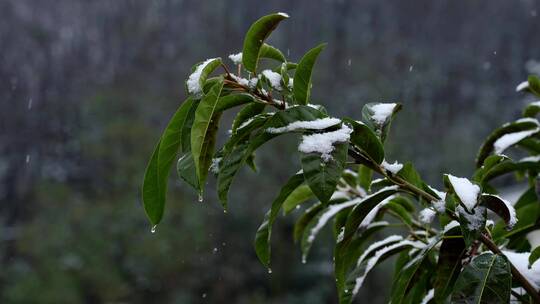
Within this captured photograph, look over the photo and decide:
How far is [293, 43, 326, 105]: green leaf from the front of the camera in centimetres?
45

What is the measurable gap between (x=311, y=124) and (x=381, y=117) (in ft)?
0.32

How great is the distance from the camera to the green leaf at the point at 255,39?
458mm

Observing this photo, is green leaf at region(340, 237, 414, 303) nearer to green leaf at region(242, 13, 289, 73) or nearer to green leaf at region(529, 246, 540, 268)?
green leaf at region(529, 246, 540, 268)

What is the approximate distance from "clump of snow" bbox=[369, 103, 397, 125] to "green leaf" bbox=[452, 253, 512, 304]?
0.42ft

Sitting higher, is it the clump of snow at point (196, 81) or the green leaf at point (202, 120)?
the clump of snow at point (196, 81)

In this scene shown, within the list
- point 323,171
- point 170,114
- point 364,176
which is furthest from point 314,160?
point 170,114

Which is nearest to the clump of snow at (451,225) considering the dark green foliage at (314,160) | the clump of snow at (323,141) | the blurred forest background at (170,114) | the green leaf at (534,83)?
the dark green foliage at (314,160)

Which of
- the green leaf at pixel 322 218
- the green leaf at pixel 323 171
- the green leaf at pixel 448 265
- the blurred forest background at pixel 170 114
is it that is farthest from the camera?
the blurred forest background at pixel 170 114

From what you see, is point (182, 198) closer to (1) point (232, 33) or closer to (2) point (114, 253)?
(2) point (114, 253)

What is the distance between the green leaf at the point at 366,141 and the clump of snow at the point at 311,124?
0.03 m

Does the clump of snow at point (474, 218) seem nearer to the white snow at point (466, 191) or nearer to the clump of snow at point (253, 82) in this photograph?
the white snow at point (466, 191)

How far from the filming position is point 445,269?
49 cm

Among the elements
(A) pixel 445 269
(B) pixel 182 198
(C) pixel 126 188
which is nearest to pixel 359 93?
(B) pixel 182 198

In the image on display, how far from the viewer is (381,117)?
48 centimetres
